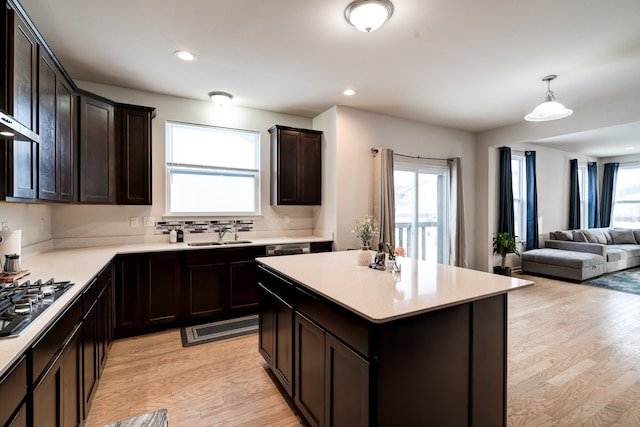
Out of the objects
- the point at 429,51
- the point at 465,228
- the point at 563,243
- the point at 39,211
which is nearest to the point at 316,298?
the point at 429,51

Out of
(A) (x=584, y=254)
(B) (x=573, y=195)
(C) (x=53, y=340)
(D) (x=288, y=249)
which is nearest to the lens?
(C) (x=53, y=340)

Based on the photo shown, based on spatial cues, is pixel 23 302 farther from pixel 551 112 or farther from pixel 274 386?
pixel 551 112

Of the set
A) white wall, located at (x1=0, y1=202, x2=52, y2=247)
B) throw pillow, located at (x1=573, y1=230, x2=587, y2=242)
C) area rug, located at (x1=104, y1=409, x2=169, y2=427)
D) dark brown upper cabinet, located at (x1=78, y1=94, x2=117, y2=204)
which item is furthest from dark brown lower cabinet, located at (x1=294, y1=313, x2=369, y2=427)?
throw pillow, located at (x1=573, y1=230, x2=587, y2=242)

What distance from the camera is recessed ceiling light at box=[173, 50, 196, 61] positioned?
2.83 meters

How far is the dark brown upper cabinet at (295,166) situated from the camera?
427 centimetres

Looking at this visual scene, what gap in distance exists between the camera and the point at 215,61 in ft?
9.88

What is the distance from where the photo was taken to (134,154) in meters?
3.41

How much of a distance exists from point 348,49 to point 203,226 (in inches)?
111

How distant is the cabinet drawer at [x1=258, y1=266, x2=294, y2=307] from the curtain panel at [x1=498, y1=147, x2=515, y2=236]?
5178 millimetres

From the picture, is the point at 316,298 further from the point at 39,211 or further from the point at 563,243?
the point at 563,243

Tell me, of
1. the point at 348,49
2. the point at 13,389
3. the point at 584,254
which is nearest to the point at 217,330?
the point at 13,389

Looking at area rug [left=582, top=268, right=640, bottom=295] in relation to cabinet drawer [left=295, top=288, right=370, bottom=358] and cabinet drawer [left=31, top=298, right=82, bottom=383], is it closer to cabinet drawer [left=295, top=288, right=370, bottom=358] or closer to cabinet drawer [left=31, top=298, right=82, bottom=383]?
cabinet drawer [left=295, top=288, right=370, bottom=358]

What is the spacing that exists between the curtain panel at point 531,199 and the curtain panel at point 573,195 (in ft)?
5.60

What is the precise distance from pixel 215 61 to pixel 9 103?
5.83ft
